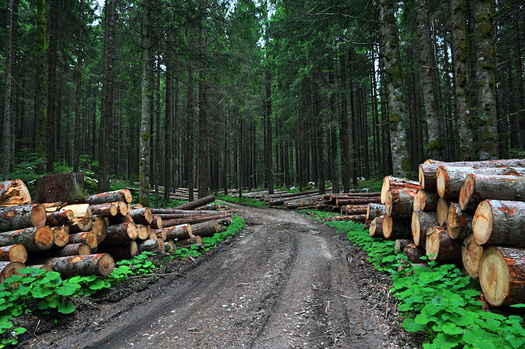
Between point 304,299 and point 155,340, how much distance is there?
2264mm

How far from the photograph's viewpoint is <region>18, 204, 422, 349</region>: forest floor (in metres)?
3.12

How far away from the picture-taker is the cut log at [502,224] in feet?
9.77

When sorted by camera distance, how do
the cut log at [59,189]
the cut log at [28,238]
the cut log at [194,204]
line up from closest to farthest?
the cut log at [28,238] → the cut log at [59,189] → the cut log at [194,204]

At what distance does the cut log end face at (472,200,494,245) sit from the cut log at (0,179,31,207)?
8041 mm

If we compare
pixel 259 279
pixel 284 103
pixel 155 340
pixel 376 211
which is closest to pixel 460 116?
pixel 376 211

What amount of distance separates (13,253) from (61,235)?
79 cm

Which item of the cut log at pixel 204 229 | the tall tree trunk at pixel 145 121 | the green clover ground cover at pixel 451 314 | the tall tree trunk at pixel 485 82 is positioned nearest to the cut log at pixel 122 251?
the cut log at pixel 204 229

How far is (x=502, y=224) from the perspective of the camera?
9.82 ft

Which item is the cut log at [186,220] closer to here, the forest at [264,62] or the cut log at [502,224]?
the forest at [264,62]

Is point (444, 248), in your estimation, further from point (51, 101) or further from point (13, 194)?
point (51, 101)

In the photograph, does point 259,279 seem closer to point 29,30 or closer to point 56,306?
point 56,306

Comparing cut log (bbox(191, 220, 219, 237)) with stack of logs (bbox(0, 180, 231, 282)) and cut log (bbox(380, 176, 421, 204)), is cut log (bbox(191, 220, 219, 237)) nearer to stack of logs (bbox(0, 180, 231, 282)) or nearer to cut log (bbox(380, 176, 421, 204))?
stack of logs (bbox(0, 180, 231, 282))

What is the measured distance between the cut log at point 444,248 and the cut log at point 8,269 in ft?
21.5

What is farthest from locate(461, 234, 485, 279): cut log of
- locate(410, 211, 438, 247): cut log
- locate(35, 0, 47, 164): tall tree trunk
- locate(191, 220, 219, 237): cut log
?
locate(35, 0, 47, 164): tall tree trunk
